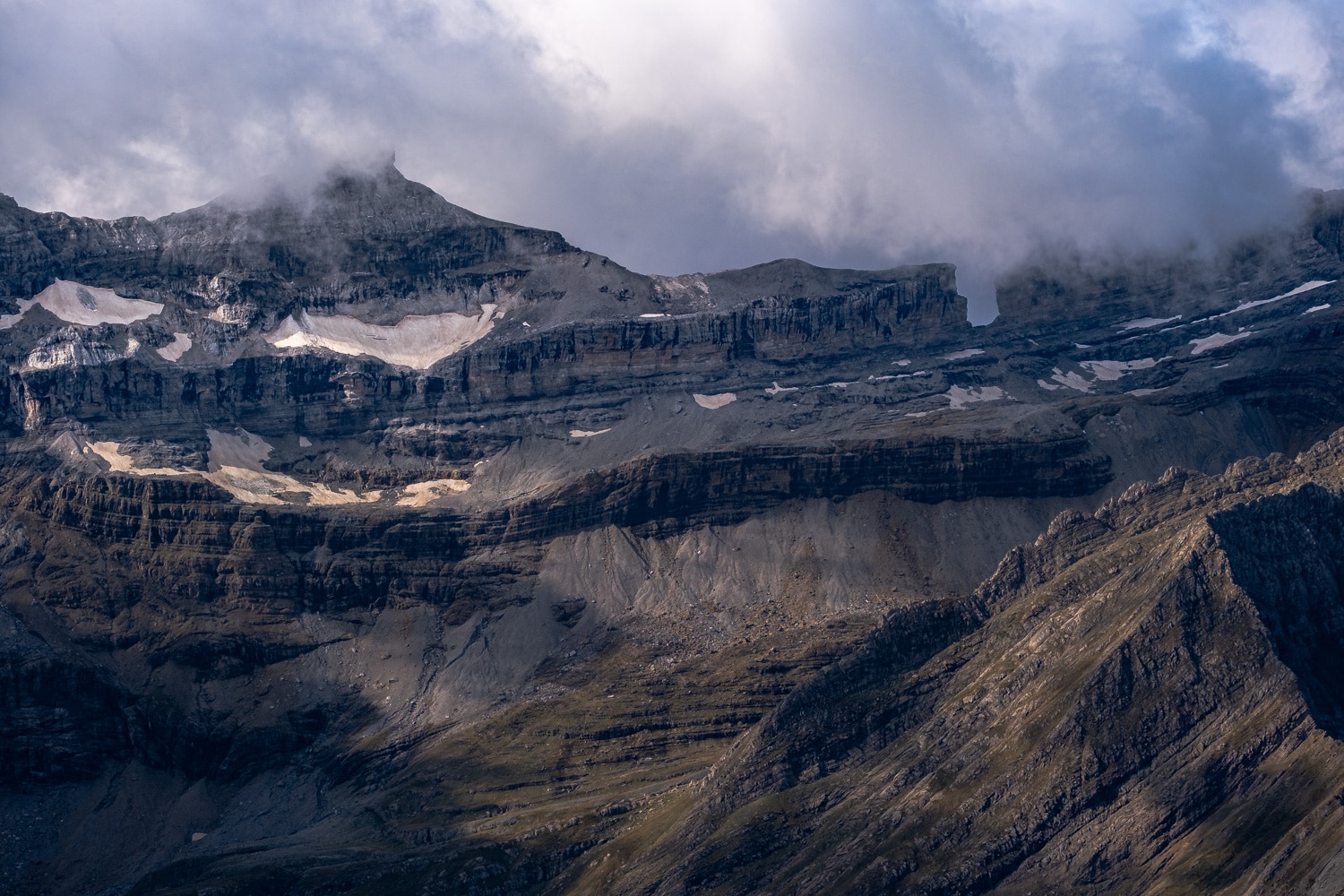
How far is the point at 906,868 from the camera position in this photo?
654 ft

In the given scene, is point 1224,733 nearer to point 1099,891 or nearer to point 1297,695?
point 1297,695

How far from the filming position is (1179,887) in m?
182

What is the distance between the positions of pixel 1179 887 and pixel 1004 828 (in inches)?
847

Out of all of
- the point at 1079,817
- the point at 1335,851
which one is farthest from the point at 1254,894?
the point at 1079,817

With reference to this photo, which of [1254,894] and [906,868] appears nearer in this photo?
[1254,894]

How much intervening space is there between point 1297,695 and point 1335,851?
26816mm

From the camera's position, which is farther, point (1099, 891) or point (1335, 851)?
point (1099, 891)

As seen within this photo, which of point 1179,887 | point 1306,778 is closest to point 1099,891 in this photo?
point 1179,887

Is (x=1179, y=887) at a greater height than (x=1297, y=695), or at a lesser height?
lesser

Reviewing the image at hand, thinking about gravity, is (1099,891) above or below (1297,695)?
below

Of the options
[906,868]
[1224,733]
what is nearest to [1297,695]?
[1224,733]

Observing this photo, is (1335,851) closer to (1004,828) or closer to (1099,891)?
(1099,891)

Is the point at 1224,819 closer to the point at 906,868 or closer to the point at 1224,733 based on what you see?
the point at 1224,733

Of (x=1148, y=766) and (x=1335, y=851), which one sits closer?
(x=1335, y=851)
